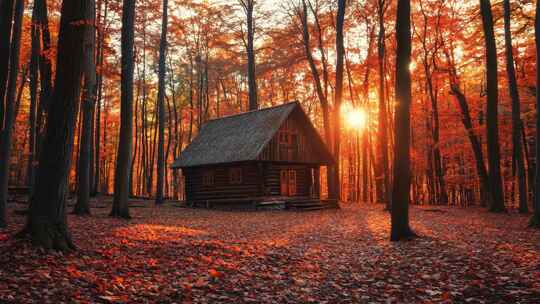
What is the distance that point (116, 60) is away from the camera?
113 ft

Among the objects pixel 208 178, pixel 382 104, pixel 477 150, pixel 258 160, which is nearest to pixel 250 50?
pixel 208 178

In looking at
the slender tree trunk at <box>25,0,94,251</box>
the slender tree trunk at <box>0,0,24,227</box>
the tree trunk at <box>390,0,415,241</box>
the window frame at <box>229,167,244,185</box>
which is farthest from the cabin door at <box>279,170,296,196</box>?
the slender tree trunk at <box>25,0,94,251</box>

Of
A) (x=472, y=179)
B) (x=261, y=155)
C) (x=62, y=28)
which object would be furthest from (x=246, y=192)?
(x=472, y=179)

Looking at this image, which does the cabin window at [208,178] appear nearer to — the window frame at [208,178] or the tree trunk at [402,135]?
the window frame at [208,178]

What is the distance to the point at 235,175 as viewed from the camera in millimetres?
26109

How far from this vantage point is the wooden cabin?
24.7 m

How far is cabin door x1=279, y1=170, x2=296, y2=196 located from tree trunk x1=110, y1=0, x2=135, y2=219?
12890 mm

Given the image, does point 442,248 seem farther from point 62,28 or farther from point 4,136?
point 4,136

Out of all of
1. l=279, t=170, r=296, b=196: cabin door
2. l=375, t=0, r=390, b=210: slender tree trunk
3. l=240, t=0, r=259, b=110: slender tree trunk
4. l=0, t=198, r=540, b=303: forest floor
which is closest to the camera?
l=0, t=198, r=540, b=303: forest floor

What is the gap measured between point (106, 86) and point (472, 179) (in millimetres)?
37217

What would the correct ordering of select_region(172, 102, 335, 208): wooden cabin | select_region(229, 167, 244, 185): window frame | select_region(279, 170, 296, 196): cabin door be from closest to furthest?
select_region(172, 102, 335, 208): wooden cabin, select_region(229, 167, 244, 185): window frame, select_region(279, 170, 296, 196): cabin door

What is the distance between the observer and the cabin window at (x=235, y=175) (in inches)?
1017

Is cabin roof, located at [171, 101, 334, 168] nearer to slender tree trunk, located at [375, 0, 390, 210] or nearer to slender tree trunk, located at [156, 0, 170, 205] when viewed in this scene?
slender tree trunk, located at [156, 0, 170, 205]

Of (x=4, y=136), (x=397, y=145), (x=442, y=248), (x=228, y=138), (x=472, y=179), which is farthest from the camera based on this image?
(x=472, y=179)
